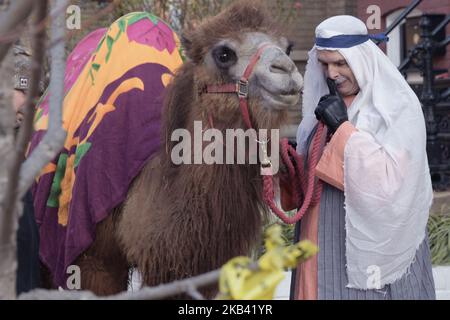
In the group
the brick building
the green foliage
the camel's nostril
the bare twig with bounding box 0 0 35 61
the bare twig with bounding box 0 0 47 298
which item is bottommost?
the green foliage

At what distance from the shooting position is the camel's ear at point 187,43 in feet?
15.6

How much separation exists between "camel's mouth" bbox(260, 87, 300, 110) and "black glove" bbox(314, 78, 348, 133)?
5.9 inches

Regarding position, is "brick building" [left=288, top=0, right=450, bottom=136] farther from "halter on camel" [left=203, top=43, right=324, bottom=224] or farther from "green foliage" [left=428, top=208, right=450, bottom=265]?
"halter on camel" [left=203, top=43, right=324, bottom=224]

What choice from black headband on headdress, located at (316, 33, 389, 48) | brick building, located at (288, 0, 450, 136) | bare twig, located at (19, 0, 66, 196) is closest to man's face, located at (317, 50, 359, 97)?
black headband on headdress, located at (316, 33, 389, 48)

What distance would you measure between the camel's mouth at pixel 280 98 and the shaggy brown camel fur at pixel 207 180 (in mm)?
25

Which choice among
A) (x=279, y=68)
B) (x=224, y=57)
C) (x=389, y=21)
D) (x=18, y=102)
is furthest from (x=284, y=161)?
(x=389, y=21)

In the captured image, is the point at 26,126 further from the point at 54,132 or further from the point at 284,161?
the point at 284,161

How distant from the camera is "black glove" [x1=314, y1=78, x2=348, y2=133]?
4348mm

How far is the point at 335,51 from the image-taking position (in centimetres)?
449

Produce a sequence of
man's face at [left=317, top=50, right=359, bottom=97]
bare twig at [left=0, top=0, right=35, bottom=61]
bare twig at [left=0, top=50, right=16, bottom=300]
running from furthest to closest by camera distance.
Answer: man's face at [left=317, top=50, right=359, bottom=97]
bare twig at [left=0, top=50, right=16, bottom=300]
bare twig at [left=0, top=0, right=35, bottom=61]

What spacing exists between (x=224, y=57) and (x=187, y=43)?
30cm

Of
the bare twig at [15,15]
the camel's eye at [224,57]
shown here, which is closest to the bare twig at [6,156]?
the bare twig at [15,15]
